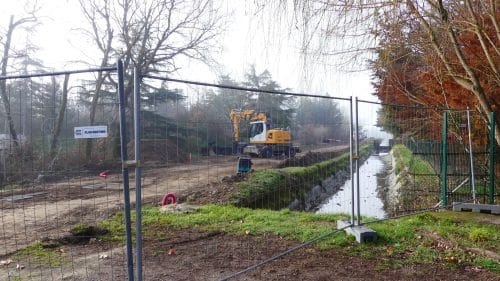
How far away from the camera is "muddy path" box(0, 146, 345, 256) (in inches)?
272

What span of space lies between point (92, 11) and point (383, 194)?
19808mm

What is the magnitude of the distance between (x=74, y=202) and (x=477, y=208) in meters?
10.1

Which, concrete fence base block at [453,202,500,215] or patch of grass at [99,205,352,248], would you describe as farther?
concrete fence base block at [453,202,500,215]

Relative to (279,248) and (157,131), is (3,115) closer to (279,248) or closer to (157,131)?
(157,131)

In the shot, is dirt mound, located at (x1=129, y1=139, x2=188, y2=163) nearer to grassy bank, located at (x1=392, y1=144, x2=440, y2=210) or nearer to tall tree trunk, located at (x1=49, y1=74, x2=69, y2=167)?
tall tree trunk, located at (x1=49, y1=74, x2=69, y2=167)

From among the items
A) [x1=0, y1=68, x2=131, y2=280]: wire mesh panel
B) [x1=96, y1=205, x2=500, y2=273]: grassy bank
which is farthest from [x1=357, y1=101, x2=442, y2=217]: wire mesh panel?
[x1=0, y1=68, x2=131, y2=280]: wire mesh panel

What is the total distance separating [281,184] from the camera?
10062mm

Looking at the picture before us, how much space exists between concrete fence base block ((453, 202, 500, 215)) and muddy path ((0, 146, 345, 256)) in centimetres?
267

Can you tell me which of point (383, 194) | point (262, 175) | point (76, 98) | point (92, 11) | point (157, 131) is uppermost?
point (92, 11)

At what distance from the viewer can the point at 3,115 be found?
5.92 meters

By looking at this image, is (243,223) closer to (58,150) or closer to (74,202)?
(58,150)

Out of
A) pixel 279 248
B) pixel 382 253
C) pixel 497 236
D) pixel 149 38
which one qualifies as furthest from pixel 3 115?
pixel 149 38

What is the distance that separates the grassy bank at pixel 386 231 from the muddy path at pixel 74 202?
96cm

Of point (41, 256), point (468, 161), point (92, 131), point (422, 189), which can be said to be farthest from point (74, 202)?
point (468, 161)
